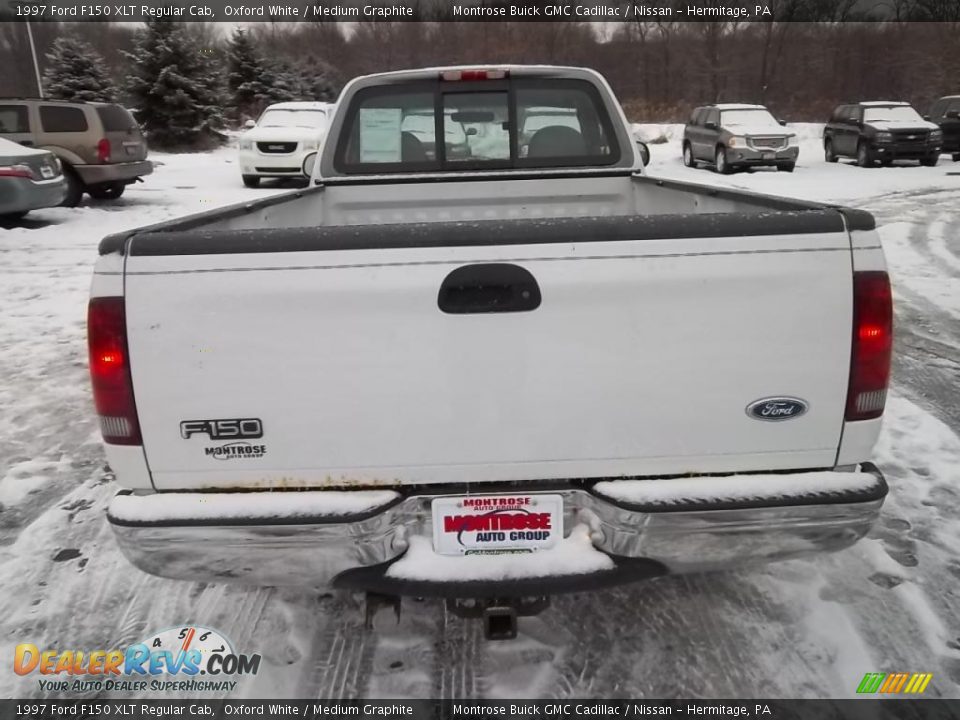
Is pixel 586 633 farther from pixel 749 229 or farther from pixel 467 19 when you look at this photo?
pixel 467 19

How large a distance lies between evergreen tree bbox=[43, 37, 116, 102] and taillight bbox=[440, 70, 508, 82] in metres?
32.5

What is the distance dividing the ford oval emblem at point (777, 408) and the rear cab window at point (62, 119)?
14.8 meters

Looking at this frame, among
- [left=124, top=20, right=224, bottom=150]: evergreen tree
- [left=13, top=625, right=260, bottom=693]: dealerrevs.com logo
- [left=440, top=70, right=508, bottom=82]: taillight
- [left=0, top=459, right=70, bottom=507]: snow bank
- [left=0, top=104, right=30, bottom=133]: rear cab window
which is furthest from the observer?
[left=124, top=20, right=224, bottom=150]: evergreen tree

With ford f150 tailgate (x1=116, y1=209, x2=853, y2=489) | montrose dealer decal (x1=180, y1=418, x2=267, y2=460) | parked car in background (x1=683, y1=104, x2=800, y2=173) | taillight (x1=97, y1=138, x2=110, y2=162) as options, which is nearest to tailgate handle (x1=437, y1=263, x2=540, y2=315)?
ford f150 tailgate (x1=116, y1=209, x2=853, y2=489)

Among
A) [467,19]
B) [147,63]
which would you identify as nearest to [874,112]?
[147,63]

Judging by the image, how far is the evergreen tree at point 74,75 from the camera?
30.7 m

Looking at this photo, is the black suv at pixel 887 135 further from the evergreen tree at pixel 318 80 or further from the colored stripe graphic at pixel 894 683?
the evergreen tree at pixel 318 80

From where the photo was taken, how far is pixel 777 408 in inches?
81.7

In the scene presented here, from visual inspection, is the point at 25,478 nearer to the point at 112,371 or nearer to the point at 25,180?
the point at 112,371

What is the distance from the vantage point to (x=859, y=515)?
2.15 meters

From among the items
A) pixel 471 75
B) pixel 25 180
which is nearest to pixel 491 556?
pixel 471 75

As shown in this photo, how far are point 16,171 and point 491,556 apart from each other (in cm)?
1184

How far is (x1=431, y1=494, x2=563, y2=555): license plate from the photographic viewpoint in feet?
6.96

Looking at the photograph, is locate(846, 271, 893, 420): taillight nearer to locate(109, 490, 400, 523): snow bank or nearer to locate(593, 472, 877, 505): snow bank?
locate(593, 472, 877, 505): snow bank
